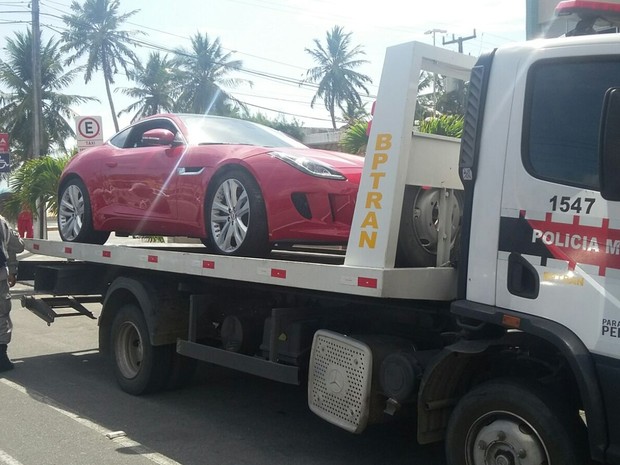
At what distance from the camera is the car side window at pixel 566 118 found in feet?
11.3

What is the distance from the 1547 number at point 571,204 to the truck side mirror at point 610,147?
15cm

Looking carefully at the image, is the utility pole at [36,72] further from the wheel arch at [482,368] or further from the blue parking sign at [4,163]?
the wheel arch at [482,368]

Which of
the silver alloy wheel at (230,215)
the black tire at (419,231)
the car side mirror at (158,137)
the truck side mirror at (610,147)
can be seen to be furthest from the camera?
the car side mirror at (158,137)

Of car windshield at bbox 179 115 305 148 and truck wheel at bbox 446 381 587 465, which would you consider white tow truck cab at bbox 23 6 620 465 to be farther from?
car windshield at bbox 179 115 305 148

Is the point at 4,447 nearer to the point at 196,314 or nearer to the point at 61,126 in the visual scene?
the point at 196,314

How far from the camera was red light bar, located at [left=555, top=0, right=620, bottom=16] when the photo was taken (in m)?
3.89

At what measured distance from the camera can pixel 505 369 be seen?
392 centimetres

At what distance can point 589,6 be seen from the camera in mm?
3893

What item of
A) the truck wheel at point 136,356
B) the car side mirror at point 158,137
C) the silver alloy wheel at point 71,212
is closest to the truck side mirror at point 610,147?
the car side mirror at point 158,137

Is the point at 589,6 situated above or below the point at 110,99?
below

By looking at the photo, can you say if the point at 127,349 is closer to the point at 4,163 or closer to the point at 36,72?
the point at 4,163

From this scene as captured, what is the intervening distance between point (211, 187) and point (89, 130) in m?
9.04

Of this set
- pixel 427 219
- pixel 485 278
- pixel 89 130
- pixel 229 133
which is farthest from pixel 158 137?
pixel 89 130

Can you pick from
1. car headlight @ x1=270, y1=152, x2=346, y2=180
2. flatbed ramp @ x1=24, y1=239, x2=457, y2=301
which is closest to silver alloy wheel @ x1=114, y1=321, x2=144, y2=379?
flatbed ramp @ x1=24, y1=239, x2=457, y2=301
